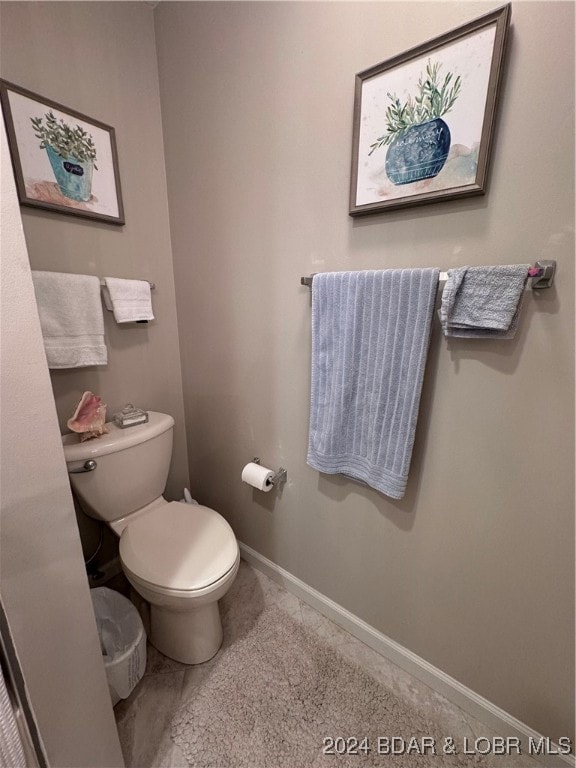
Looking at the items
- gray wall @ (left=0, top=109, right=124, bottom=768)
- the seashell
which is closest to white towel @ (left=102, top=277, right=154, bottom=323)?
the seashell

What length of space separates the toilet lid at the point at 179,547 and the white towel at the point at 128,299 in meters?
0.83

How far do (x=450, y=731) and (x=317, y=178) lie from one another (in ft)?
6.06

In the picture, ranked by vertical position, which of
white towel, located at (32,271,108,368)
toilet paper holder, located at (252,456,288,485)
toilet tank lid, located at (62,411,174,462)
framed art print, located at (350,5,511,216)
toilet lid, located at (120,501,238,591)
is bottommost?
toilet lid, located at (120,501,238,591)

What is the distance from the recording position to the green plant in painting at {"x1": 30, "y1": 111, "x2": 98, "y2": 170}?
1103 mm

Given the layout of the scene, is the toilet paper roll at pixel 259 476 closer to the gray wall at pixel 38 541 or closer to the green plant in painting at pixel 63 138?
the gray wall at pixel 38 541

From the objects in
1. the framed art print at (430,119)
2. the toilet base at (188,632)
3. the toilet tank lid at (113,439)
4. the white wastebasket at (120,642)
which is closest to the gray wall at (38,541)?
the white wastebasket at (120,642)

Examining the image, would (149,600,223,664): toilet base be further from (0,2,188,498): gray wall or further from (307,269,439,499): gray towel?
Result: (0,2,188,498): gray wall

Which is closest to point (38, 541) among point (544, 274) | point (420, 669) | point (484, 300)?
point (484, 300)

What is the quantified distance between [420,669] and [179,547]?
3.21 ft

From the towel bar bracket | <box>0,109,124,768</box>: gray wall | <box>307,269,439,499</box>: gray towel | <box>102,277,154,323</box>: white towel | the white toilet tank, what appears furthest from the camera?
<box>102,277,154,323</box>: white towel

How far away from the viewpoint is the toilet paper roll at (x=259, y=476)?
4.40 feet

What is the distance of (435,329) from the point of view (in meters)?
0.92

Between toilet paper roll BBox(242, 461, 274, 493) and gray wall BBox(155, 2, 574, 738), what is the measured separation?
0.09m

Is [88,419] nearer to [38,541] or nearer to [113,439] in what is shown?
[113,439]
